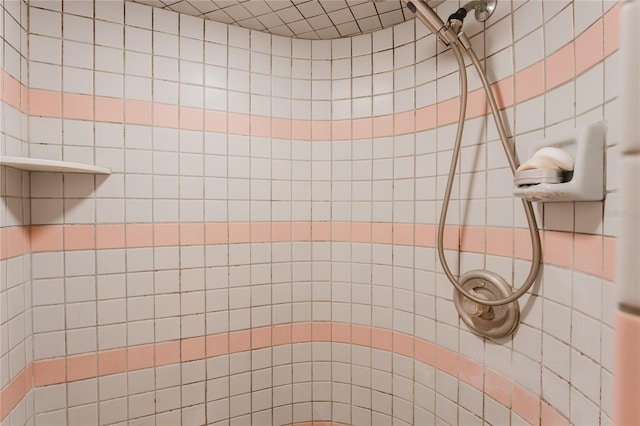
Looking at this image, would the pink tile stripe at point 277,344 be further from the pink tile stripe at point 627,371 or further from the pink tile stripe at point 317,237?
the pink tile stripe at point 627,371

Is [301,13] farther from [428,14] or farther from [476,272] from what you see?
[476,272]

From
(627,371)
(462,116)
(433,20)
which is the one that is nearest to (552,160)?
(462,116)

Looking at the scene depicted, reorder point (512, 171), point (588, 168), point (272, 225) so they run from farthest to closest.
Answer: point (272, 225)
point (512, 171)
point (588, 168)

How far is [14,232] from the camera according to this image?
119cm

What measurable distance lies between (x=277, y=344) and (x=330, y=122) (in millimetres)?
1145

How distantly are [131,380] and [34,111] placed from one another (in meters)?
1.14

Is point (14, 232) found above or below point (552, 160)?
below

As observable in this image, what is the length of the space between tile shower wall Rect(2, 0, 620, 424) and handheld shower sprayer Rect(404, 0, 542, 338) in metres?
0.06

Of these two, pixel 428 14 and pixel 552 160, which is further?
pixel 428 14

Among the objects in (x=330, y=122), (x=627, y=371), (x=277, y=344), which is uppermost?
(x=330, y=122)

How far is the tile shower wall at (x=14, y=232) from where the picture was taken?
3.67 ft

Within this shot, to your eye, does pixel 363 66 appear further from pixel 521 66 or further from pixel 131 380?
pixel 131 380

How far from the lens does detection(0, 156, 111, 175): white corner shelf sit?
1.07 meters

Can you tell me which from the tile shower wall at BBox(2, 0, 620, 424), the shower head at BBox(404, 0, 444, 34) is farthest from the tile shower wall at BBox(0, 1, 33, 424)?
the shower head at BBox(404, 0, 444, 34)
